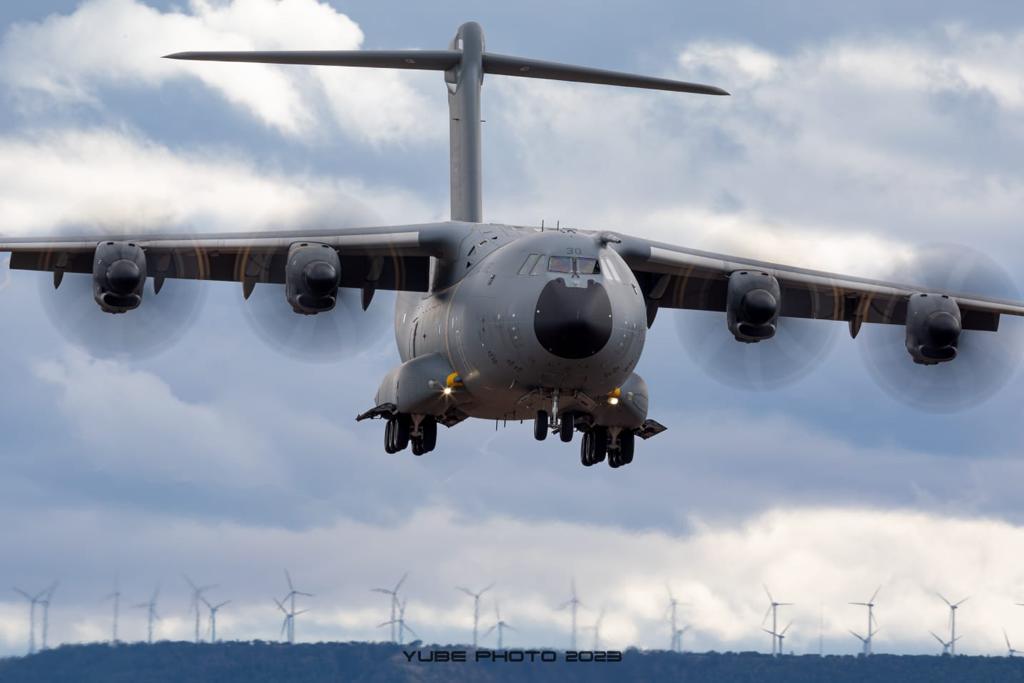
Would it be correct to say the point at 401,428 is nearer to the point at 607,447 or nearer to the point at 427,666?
the point at 607,447

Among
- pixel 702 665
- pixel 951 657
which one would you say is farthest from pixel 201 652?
pixel 951 657

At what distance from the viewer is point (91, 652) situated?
6900 centimetres

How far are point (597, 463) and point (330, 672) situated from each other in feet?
215

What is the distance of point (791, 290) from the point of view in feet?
109

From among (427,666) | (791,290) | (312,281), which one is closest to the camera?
(312,281)

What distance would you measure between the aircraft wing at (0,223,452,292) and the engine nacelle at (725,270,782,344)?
5.17m

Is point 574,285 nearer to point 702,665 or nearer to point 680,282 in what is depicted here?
point 680,282

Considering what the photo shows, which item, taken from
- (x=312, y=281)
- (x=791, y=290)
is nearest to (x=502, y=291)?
(x=312, y=281)

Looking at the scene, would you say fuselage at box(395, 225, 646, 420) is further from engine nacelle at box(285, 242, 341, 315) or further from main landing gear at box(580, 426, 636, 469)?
main landing gear at box(580, 426, 636, 469)

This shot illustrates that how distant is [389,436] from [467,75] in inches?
328

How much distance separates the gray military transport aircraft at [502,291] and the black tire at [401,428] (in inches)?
1.0

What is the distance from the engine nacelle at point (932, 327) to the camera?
30906mm

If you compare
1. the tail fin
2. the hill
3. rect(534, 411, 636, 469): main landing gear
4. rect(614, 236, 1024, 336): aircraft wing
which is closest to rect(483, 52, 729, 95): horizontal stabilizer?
the tail fin

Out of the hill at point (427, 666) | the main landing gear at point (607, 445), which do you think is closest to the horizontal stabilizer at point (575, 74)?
the main landing gear at point (607, 445)
